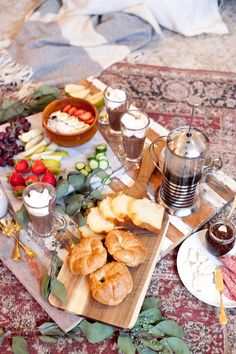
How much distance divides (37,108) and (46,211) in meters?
0.57

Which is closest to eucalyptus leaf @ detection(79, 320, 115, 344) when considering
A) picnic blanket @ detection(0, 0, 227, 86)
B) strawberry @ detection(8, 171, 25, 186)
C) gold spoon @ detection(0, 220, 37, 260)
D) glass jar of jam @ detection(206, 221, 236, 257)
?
gold spoon @ detection(0, 220, 37, 260)

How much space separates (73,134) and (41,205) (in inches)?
11.8

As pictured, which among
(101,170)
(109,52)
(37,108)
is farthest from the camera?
(109,52)

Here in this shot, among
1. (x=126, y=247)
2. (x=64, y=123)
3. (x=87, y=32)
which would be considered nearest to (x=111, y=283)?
(x=126, y=247)

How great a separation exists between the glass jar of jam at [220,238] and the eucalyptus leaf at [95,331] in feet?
1.15

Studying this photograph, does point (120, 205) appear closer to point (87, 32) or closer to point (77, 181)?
point (77, 181)

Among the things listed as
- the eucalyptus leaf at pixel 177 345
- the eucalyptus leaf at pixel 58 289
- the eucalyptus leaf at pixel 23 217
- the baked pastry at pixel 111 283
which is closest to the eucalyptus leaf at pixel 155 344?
the eucalyptus leaf at pixel 177 345

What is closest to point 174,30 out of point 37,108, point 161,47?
point 161,47

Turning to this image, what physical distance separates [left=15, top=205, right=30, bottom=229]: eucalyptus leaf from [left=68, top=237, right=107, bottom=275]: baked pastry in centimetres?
18

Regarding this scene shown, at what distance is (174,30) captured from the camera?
2.28 metres

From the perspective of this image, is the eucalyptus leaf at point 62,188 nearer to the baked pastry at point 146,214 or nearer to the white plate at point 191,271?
the baked pastry at point 146,214

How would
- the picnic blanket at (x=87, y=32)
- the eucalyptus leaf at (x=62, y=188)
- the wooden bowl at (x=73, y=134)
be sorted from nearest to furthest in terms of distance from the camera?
the eucalyptus leaf at (x=62, y=188), the wooden bowl at (x=73, y=134), the picnic blanket at (x=87, y=32)

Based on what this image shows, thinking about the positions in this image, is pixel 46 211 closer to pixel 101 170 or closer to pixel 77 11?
pixel 101 170

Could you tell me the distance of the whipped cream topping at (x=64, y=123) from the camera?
1.42 meters
